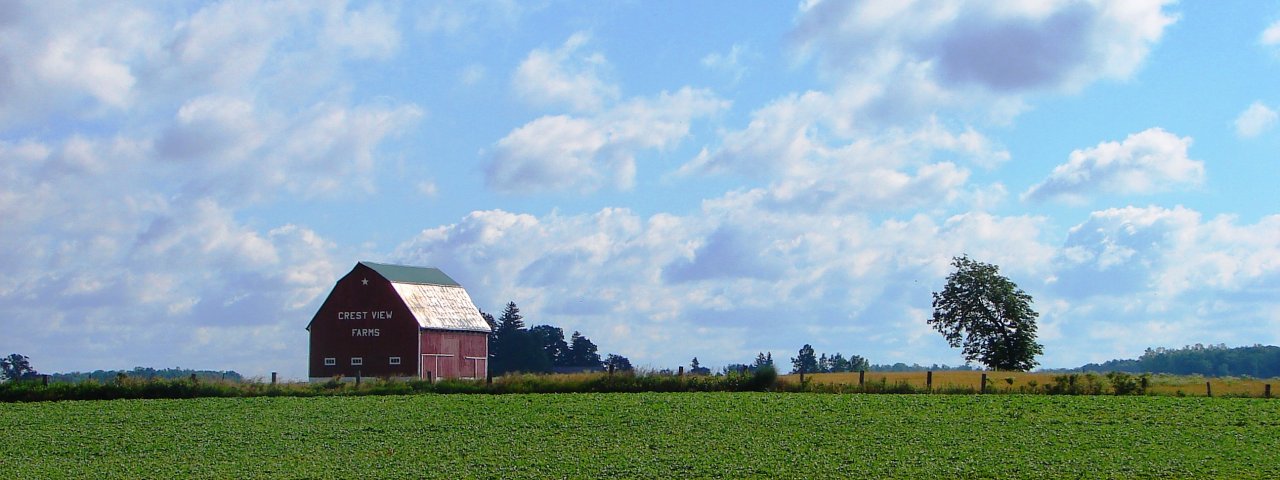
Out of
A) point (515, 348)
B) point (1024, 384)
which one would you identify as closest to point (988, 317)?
point (1024, 384)

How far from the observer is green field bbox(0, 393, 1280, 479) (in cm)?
3153

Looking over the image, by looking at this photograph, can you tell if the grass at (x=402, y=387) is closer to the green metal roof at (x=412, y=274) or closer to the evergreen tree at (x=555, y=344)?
the green metal roof at (x=412, y=274)

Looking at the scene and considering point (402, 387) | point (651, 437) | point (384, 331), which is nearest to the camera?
point (651, 437)

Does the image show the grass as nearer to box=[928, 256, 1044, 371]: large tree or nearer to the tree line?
→ box=[928, 256, 1044, 371]: large tree

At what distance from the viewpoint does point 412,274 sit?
261ft

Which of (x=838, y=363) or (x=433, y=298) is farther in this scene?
(x=838, y=363)

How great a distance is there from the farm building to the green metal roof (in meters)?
0.11

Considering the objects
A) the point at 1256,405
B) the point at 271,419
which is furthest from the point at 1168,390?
the point at 271,419

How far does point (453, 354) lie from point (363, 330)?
19.3 feet

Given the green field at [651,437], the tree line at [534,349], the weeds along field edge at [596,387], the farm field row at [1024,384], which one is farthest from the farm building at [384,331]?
the tree line at [534,349]

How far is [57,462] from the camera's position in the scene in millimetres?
34906

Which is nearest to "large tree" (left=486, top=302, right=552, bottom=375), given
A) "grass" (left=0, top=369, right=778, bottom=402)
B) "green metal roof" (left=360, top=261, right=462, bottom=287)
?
"green metal roof" (left=360, top=261, right=462, bottom=287)

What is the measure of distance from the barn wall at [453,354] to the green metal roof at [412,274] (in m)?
4.05

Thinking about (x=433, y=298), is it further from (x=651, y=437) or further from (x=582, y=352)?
(x=582, y=352)
